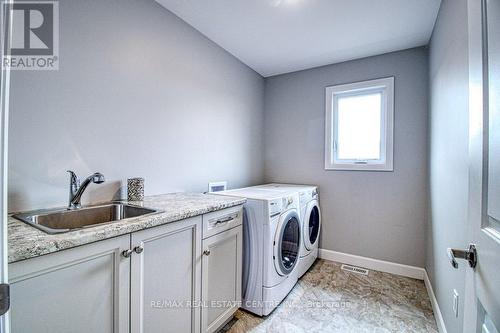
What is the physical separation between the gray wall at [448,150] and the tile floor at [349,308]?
0.24 metres

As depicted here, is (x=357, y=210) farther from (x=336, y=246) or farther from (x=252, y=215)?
(x=252, y=215)

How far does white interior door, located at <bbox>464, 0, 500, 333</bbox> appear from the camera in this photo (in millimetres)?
553

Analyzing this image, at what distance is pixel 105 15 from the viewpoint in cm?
143

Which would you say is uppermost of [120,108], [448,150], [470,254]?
[120,108]

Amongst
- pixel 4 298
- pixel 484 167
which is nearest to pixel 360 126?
pixel 484 167

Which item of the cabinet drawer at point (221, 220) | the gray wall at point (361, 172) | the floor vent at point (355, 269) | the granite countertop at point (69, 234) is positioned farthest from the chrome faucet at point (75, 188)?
the floor vent at point (355, 269)

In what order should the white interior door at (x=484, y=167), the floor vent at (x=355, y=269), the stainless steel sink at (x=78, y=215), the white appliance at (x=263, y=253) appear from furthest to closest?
1. the floor vent at (x=355, y=269)
2. the white appliance at (x=263, y=253)
3. the stainless steel sink at (x=78, y=215)
4. the white interior door at (x=484, y=167)

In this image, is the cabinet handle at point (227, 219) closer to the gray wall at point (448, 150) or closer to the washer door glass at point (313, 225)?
the washer door glass at point (313, 225)

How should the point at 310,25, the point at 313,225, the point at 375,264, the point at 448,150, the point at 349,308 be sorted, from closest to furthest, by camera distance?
1. the point at 448,150
2. the point at 349,308
3. the point at 310,25
4. the point at 375,264
5. the point at 313,225

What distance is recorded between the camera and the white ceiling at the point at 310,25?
1742mm

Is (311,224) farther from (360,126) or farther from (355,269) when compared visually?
(360,126)

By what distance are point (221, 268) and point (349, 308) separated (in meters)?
1.19

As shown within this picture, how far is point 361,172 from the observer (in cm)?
260

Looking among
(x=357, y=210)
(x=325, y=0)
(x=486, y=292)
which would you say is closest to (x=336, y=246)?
(x=357, y=210)
